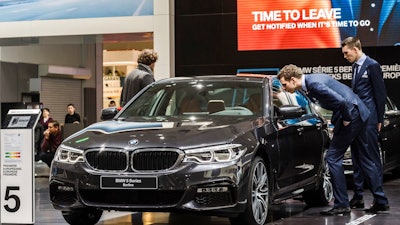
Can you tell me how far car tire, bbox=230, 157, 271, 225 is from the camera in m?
6.75

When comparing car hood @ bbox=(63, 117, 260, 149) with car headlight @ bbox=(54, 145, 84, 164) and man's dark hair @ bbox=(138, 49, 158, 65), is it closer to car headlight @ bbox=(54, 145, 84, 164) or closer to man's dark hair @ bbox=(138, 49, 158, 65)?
car headlight @ bbox=(54, 145, 84, 164)

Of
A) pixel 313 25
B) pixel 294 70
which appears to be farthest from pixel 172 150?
pixel 313 25

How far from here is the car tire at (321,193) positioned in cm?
908

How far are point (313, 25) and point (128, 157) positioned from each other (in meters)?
10.6

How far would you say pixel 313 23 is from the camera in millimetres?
16484

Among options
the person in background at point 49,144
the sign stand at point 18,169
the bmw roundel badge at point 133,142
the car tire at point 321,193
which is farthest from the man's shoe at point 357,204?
the person in background at point 49,144

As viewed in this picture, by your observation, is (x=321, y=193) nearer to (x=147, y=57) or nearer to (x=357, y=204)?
(x=357, y=204)

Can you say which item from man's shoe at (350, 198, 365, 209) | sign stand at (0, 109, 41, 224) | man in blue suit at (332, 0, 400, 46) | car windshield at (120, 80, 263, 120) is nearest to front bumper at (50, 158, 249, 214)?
sign stand at (0, 109, 41, 224)

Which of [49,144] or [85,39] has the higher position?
[85,39]

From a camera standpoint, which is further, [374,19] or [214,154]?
[374,19]

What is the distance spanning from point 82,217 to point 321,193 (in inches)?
123

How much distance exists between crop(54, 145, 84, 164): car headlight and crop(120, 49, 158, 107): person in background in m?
2.91

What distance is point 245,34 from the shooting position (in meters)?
17.1

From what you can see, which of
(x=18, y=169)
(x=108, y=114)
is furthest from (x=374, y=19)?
(x=18, y=169)
